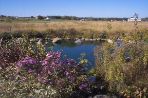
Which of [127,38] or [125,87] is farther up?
[127,38]

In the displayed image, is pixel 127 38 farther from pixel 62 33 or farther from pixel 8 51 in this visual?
pixel 62 33

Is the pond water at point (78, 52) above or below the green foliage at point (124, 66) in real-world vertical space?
below

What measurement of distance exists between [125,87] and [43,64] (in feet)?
7.90

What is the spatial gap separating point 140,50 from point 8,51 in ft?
14.0

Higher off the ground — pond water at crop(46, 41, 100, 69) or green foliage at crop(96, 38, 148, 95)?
green foliage at crop(96, 38, 148, 95)

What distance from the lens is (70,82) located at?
976cm

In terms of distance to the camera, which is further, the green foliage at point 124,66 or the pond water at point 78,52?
the pond water at point 78,52

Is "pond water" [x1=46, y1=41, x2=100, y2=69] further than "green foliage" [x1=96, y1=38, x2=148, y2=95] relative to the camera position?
Yes

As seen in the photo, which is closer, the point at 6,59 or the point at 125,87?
the point at 125,87

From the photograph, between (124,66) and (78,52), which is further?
(78,52)

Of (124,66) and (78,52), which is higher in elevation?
(124,66)

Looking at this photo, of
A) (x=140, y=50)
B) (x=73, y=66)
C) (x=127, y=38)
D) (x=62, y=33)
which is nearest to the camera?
(x=73, y=66)

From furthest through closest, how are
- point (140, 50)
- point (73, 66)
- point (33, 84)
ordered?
point (140, 50), point (73, 66), point (33, 84)

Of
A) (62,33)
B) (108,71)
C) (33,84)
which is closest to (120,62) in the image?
(108,71)
